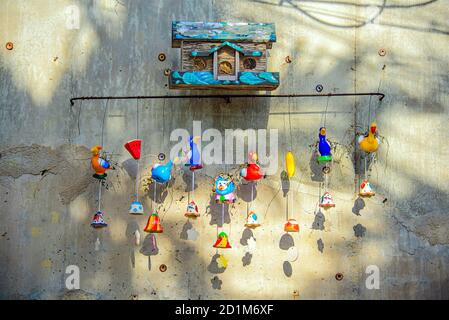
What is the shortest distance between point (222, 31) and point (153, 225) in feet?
5.45

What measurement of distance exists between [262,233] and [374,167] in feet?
3.63

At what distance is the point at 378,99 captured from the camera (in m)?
6.93

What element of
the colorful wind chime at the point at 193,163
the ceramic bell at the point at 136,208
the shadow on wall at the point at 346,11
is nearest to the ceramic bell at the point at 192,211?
the colorful wind chime at the point at 193,163

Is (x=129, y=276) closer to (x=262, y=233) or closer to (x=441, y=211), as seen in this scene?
(x=262, y=233)

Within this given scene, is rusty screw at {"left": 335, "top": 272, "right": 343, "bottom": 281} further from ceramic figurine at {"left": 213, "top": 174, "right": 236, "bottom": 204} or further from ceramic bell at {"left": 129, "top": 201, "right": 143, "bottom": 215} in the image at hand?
ceramic bell at {"left": 129, "top": 201, "right": 143, "bottom": 215}

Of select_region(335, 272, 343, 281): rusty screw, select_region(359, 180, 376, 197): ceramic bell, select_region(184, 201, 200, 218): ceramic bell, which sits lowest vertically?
select_region(335, 272, 343, 281): rusty screw

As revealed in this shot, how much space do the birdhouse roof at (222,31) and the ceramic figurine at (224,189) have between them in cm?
113

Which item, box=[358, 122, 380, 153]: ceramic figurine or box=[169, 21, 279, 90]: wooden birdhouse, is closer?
box=[169, 21, 279, 90]: wooden birdhouse

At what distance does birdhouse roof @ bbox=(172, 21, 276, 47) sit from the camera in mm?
6488

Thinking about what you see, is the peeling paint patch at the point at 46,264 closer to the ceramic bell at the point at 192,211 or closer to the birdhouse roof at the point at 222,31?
the ceramic bell at the point at 192,211

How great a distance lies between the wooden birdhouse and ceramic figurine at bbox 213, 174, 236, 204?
0.75 m

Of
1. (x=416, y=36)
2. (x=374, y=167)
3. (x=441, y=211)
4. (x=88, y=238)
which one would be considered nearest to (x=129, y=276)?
(x=88, y=238)

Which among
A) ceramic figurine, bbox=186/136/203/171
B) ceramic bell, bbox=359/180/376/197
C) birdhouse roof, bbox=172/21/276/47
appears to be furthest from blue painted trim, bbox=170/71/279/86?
ceramic bell, bbox=359/180/376/197

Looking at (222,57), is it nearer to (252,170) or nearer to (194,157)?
(194,157)
